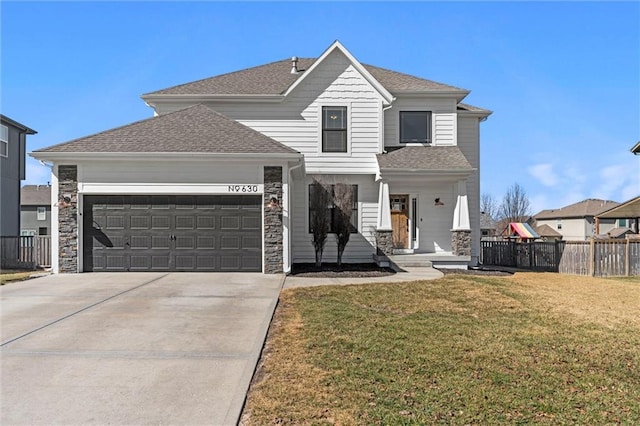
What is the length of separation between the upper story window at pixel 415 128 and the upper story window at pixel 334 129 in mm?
2487

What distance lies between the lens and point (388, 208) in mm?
15039

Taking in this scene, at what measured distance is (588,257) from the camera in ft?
50.2

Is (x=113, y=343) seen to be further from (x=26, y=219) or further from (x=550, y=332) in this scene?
(x=26, y=219)

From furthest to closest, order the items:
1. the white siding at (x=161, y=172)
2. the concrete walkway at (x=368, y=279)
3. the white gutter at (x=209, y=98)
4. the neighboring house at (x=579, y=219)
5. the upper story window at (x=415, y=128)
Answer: the neighboring house at (x=579, y=219)
the upper story window at (x=415, y=128)
the white gutter at (x=209, y=98)
the white siding at (x=161, y=172)
the concrete walkway at (x=368, y=279)

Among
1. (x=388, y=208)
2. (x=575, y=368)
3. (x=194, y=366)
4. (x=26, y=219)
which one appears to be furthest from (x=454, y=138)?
(x=26, y=219)

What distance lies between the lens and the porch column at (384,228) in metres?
14.8

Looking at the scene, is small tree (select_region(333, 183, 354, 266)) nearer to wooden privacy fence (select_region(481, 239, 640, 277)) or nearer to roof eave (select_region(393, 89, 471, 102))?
roof eave (select_region(393, 89, 471, 102))

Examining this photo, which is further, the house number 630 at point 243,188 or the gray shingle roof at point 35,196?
the gray shingle roof at point 35,196

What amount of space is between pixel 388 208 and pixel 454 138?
4409 millimetres

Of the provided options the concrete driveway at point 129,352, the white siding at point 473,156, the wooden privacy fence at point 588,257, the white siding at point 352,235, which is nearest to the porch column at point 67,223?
the concrete driveway at point 129,352

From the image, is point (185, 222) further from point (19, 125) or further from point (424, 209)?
point (19, 125)

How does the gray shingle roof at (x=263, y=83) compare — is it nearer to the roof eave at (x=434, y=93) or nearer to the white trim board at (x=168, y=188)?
the roof eave at (x=434, y=93)

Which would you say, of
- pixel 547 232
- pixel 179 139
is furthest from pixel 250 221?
pixel 547 232

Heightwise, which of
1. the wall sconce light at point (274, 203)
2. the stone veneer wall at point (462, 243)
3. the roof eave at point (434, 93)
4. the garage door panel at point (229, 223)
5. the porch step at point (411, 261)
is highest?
the roof eave at point (434, 93)
